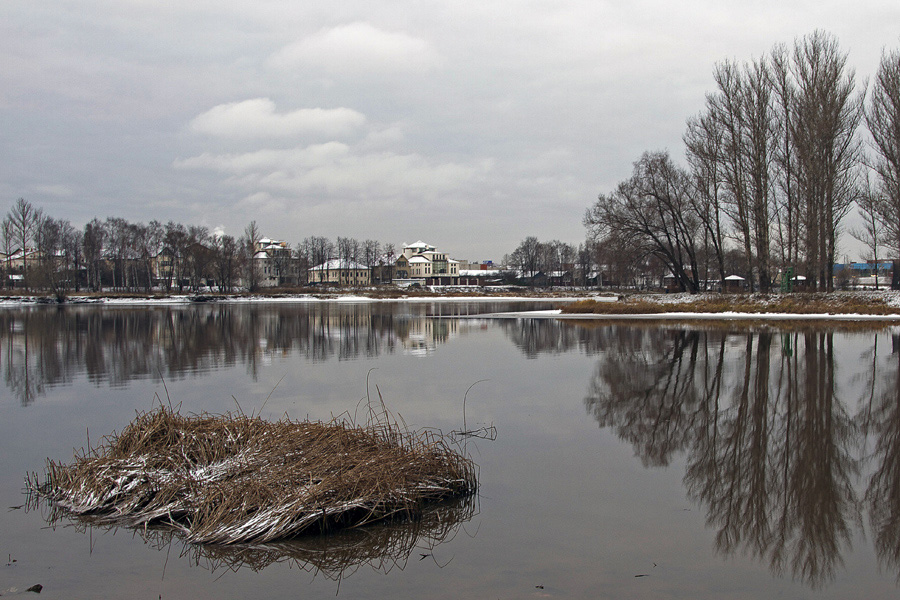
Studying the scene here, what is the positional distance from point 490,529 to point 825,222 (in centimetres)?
4093

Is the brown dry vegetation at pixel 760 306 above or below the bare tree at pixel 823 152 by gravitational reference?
below

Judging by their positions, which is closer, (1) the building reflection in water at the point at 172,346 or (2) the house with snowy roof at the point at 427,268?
(1) the building reflection in water at the point at 172,346

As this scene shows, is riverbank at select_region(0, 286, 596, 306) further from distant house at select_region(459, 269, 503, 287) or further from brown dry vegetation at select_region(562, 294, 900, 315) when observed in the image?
distant house at select_region(459, 269, 503, 287)

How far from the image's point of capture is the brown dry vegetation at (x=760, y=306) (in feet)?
111

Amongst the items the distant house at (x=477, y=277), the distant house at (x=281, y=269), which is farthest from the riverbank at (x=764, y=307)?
the distant house at (x=477, y=277)

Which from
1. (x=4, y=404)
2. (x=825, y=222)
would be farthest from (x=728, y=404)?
(x=825, y=222)

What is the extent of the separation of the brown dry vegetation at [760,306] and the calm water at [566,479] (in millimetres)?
17327

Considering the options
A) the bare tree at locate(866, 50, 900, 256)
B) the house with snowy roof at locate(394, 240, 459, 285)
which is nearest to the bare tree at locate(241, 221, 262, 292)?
the house with snowy roof at locate(394, 240, 459, 285)

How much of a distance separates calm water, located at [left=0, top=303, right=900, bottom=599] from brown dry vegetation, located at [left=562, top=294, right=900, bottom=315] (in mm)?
17327

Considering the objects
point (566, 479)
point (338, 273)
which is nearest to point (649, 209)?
point (566, 479)

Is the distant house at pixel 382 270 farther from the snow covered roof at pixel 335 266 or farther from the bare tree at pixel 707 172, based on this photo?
the bare tree at pixel 707 172

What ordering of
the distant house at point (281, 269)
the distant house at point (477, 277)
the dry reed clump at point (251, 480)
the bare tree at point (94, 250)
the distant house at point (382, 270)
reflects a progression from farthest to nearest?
the distant house at point (477, 277) < the distant house at point (382, 270) < the distant house at point (281, 269) < the bare tree at point (94, 250) < the dry reed clump at point (251, 480)

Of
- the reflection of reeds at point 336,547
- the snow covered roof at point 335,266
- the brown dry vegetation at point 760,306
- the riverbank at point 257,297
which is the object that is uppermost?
the snow covered roof at point 335,266

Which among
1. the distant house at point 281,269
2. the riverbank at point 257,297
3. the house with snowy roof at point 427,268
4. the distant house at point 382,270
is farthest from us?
the house with snowy roof at point 427,268
